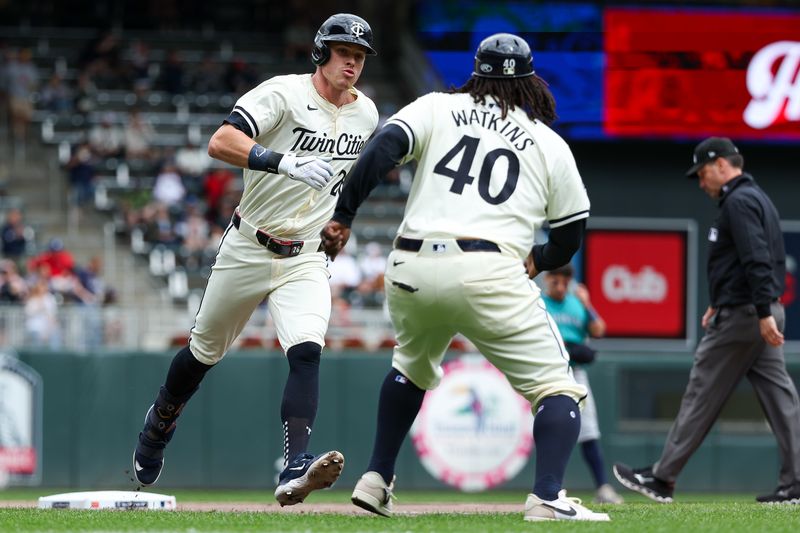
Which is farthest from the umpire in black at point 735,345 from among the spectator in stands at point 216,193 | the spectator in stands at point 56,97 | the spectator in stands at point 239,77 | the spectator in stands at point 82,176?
the spectator in stands at point 56,97

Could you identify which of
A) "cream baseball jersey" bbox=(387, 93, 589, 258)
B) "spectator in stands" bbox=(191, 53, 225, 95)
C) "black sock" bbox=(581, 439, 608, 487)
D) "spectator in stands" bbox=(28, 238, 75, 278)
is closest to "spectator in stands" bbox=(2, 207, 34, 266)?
"spectator in stands" bbox=(28, 238, 75, 278)

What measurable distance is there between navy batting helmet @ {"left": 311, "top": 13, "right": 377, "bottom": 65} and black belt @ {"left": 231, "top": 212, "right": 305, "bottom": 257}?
0.87 m

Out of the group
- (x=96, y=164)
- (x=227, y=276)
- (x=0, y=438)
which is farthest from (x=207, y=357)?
(x=96, y=164)

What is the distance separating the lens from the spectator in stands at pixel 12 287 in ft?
49.1

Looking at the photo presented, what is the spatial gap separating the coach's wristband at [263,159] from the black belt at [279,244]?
56cm

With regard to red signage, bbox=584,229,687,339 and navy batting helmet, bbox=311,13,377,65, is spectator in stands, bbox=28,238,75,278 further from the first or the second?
navy batting helmet, bbox=311,13,377,65

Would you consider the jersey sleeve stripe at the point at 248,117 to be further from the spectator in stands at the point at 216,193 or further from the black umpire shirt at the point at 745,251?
the spectator in stands at the point at 216,193

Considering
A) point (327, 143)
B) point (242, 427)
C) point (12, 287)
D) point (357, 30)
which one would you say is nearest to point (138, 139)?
point (12, 287)

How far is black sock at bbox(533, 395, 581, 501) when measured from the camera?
605cm

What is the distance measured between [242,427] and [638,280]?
7061 mm

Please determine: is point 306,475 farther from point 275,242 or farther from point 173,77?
point 173,77

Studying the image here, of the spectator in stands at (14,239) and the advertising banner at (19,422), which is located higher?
the spectator in stands at (14,239)

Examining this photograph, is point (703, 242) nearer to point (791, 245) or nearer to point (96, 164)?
point (791, 245)

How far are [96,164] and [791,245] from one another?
945 centimetres
